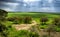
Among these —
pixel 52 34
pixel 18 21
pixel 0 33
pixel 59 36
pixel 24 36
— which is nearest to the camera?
pixel 0 33

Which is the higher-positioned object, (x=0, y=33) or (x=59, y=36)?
(x=0, y=33)

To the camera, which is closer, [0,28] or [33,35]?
[0,28]

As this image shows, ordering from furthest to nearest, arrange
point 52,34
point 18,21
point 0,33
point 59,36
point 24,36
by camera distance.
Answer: point 18,21, point 59,36, point 52,34, point 24,36, point 0,33

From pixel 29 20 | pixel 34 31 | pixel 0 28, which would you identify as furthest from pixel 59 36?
pixel 29 20

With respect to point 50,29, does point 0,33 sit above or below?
above

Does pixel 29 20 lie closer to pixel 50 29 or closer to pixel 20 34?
pixel 50 29

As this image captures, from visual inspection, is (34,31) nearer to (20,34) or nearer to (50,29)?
(20,34)

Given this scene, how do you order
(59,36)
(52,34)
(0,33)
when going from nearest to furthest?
1. (0,33)
2. (52,34)
3. (59,36)

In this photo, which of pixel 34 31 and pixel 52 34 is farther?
pixel 52 34

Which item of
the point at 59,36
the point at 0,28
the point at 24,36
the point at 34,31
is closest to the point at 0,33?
the point at 0,28
